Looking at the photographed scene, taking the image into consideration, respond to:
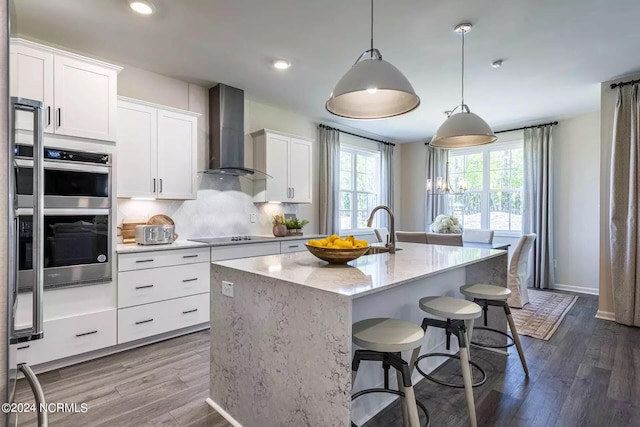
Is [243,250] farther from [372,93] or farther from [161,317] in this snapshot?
[372,93]

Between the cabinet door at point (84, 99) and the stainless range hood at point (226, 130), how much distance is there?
1219 millimetres

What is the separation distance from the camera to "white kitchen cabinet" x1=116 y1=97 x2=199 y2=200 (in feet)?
10.6

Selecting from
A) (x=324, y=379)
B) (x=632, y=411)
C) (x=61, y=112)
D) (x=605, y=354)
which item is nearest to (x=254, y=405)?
(x=324, y=379)

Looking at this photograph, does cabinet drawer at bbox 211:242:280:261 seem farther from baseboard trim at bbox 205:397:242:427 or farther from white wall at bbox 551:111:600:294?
white wall at bbox 551:111:600:294

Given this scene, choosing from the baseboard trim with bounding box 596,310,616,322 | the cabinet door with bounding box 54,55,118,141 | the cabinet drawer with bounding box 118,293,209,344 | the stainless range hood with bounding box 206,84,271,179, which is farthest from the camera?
the stainless range hood with bounding box 206,84,271,179

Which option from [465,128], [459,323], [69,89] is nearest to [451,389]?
[459,323]

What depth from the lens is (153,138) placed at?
3.42 meters

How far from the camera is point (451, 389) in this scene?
2371mm

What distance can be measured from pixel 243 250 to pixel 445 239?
8.11 ft

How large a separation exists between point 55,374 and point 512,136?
6902mm

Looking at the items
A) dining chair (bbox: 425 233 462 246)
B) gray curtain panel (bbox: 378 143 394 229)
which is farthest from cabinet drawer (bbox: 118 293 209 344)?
gray curtain panel (bbox: 378 143 394 229)

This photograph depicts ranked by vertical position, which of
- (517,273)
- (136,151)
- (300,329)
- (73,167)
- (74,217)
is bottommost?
(517,273)

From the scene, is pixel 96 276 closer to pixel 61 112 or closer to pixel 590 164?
pixel 61 112

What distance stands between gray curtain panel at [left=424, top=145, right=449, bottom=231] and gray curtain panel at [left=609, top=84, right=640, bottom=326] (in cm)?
304
